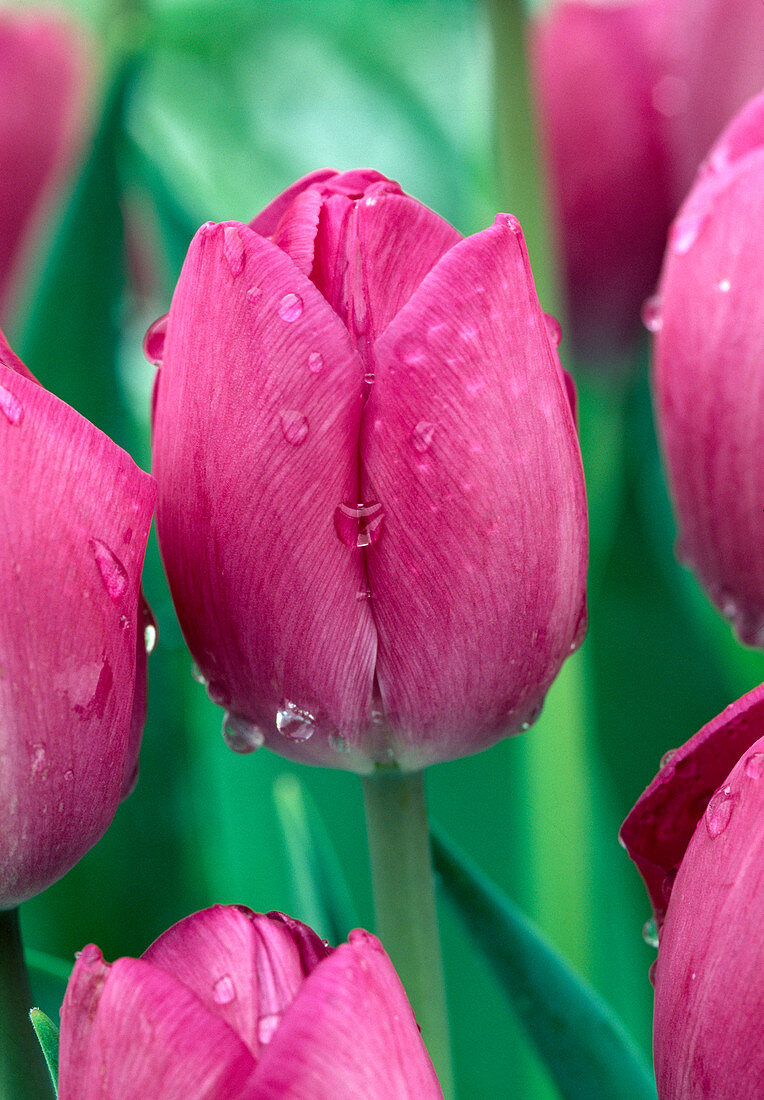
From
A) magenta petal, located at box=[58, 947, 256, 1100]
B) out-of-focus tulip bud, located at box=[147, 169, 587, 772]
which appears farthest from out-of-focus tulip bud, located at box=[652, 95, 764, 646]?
magenta petal, located at box=[58, 947, 256, 1100]

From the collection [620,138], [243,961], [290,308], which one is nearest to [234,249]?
[290,308]

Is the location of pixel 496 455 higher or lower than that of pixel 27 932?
higher

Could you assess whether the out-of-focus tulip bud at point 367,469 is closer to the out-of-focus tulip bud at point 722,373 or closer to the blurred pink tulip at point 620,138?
the out-of-focus tulip bud at point 722,373

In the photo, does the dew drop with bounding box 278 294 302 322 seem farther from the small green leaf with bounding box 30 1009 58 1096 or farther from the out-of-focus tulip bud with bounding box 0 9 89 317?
the out-of-focus tulip bud with bounding box 0 9 89 317

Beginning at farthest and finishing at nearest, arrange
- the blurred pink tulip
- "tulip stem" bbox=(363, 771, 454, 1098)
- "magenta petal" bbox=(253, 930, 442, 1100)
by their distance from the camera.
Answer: the blurred pink tulip → "tulip stem" bbox=(363, 771, 454, 1098) → "magenta petal" bbox=(253, 930, 442, 1100)

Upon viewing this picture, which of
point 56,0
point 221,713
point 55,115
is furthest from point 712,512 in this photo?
point 56,0

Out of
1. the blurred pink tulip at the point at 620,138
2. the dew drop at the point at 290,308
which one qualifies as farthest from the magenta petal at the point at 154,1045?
the blurred pink tulip at the point at 620,138

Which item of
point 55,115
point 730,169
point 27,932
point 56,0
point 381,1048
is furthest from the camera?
point 56,0

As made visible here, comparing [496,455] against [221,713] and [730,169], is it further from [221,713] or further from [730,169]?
[221,713]
